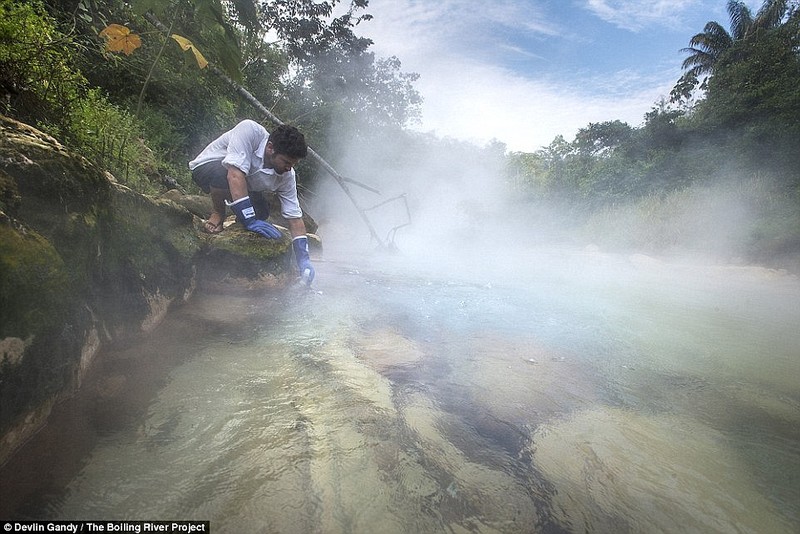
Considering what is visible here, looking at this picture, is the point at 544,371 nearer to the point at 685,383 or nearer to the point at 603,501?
the point at 685,383

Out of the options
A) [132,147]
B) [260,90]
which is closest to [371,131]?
[260,90]

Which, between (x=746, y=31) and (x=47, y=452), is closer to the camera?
(x=47, y=452)

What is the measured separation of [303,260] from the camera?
3.50 m

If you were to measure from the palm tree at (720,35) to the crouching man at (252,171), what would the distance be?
910 inches

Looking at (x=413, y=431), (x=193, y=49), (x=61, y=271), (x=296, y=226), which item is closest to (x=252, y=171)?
(x=296, y=226)

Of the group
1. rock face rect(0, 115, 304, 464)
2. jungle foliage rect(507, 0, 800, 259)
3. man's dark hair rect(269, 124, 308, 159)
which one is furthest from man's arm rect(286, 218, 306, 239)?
jungle foliage rect(507, 0, 800, 259)

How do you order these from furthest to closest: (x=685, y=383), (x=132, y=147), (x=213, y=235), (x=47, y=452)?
(x=132, y=147), (x=213, y=235), (x=685, y=383), (x=47, y=452)

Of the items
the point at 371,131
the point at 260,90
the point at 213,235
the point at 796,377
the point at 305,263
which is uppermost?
the point at 371,131

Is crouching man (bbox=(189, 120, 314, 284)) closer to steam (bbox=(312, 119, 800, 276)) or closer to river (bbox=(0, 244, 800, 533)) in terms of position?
river (bbox=(0, 244, 800, 533))

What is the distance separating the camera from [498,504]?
1.05 m

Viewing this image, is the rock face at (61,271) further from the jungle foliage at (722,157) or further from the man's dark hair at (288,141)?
the jungle foliage at (722,157)

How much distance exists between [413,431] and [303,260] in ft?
8.20

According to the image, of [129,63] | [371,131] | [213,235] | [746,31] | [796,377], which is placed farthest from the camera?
[746,31]

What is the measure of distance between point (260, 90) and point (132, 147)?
771 centimetres
